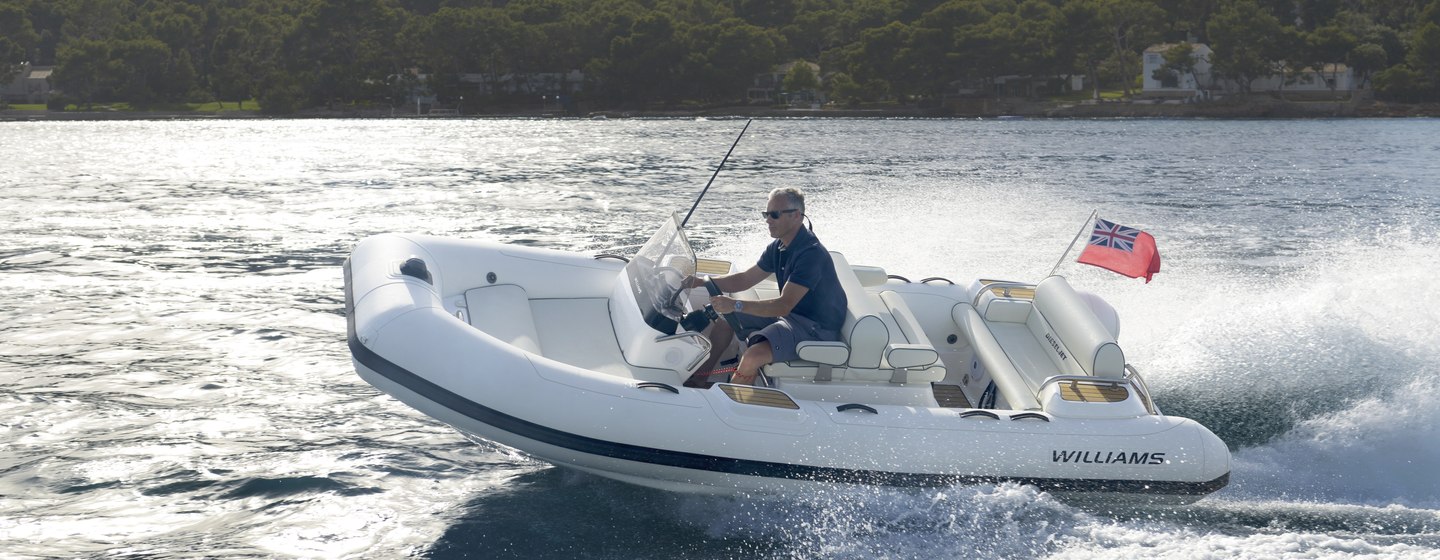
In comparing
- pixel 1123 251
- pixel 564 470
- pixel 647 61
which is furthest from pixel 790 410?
pixel 647 61

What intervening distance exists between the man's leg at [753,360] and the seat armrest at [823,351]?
0.48ft

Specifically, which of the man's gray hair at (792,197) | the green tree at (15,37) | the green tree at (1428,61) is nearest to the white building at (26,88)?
the green tree at (15,37)

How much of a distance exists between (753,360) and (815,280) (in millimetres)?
497

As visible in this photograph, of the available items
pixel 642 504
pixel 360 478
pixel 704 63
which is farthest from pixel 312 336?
pixel 704 63

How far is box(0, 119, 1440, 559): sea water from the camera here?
5691 mm

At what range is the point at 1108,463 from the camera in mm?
5742

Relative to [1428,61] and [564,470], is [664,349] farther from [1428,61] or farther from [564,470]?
[1428,61]

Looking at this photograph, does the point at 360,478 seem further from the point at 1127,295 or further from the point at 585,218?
the point at 585,218

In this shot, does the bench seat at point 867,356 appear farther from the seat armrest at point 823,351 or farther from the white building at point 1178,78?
the white building at point 1178,78

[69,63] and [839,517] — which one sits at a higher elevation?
[69,63]

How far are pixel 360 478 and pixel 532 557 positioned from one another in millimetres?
1402

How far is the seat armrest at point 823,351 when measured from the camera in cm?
590

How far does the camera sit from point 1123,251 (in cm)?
676

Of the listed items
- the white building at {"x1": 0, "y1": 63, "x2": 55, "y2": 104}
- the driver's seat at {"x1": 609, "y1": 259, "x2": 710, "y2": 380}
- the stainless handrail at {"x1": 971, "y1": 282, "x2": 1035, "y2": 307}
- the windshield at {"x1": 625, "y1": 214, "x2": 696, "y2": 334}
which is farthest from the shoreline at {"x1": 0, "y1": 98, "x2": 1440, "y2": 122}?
the driver's seat at {"x1": 609, "y1": 259, "x2": 710, "y2": 380}
